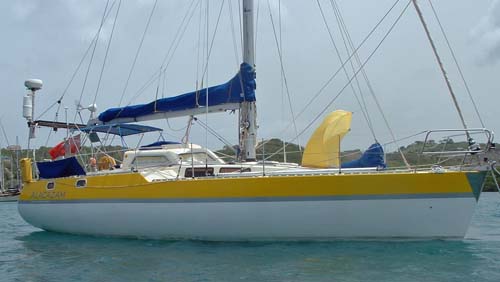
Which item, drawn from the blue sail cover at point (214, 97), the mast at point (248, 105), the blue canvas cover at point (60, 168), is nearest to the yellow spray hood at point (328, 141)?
the mast at point (248, 105)

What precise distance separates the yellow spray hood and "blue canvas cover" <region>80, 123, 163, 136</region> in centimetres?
493

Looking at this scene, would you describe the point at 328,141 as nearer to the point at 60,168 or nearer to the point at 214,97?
the point at 214,97

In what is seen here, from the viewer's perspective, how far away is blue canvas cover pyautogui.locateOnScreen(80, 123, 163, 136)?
538 inches

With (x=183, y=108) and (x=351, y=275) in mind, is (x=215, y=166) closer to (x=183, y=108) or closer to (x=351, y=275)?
(x=183, y=108)

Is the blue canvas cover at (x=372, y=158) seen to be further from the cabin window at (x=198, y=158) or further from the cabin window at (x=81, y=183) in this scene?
the cabin window at (x=81, y=183)

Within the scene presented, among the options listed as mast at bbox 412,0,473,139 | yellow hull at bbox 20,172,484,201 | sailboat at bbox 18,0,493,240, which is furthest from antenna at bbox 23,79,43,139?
mast at bbox 412,0,473,139

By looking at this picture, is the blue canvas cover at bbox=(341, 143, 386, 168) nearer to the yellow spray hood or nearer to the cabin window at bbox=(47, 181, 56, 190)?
the yellow spray hood

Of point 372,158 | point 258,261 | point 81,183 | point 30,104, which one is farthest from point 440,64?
point 30,104

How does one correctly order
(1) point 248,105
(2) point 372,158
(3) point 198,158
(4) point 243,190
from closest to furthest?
1. (4) point 243,190
2. (2) point 372,158
3. (3) point 198,158
4. (1) point 248,105

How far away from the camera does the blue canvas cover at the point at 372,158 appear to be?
10406mm

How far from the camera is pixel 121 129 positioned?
14.2 metres

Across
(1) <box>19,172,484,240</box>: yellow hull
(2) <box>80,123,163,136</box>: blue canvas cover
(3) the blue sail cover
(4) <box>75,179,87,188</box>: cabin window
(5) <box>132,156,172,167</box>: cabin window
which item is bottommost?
(1) <box>19,172,484,240</box>: yellow hull

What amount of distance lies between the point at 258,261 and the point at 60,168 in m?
6.56

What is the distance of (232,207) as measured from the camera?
993 cm
